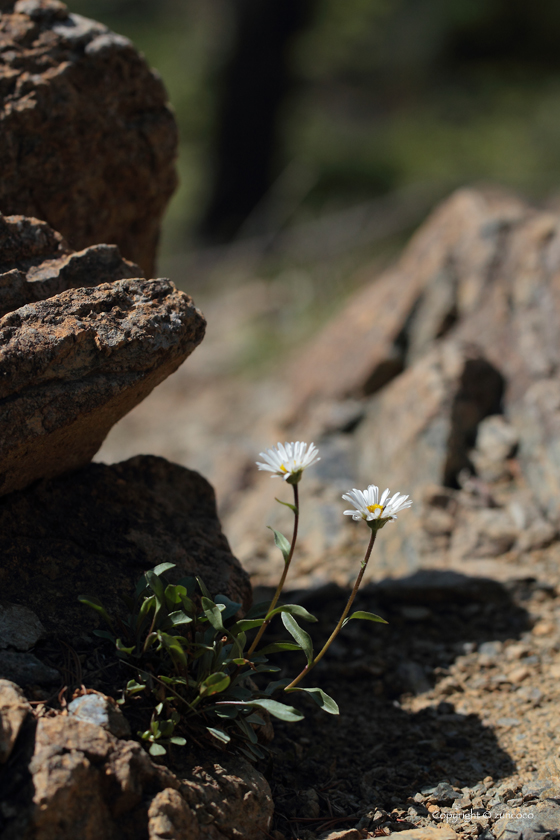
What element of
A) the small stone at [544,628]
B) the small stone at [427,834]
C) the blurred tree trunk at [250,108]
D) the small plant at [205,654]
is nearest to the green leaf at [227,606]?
the small plant at [205,654]

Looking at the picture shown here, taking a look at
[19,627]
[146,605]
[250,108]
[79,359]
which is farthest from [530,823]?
[250,108]

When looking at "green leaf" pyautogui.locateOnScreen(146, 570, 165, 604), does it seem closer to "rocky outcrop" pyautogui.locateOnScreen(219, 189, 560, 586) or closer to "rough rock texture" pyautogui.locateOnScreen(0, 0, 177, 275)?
"rocky outcrop" pyautogui.locateOnScreen(219, 189, 560, 586)

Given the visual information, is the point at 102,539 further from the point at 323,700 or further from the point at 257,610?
the point at 323,700

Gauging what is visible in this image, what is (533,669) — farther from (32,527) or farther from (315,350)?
(315,350)

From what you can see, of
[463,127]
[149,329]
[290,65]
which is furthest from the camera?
[463,127]

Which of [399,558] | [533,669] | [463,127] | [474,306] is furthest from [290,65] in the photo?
[533,669]

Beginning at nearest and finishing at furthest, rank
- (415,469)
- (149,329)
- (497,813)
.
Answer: (497,813) < (149,329) < (415,469)
